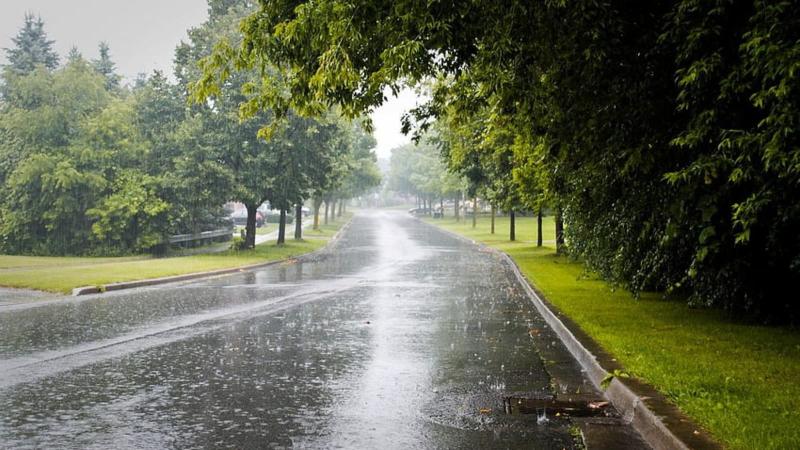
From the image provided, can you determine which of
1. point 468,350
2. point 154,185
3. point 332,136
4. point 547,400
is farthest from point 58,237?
point 547,400

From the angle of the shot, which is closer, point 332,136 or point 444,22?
point 444,22

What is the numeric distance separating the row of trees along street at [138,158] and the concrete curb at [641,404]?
23.3 metres

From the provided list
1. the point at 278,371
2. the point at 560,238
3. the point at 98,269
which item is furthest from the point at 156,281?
the point at 560,238

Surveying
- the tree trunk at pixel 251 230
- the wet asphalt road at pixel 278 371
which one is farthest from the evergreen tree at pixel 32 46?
the wet asphalt road at pixel 278 371

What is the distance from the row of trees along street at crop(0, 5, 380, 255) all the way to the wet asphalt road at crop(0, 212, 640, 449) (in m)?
15.6

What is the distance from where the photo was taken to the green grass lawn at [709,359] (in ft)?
18.4

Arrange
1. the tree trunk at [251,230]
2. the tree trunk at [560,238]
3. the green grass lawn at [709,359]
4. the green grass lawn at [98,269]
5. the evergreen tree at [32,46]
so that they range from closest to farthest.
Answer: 1. the green grass lawn at [709,359]
2. the green grass lawn at [98,269]
3. the tree trunk at [560,238]
4. the tree trunk at [251,230]
5. the evergreen tree at [32,46]

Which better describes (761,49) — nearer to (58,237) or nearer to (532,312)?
(532,312)

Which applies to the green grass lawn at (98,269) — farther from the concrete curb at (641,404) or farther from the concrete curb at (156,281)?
the concrete curb at (641,404)

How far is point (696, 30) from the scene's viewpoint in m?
7.30

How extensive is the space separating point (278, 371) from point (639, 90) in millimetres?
5888

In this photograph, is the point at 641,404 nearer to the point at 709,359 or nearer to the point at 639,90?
the point at 709,359

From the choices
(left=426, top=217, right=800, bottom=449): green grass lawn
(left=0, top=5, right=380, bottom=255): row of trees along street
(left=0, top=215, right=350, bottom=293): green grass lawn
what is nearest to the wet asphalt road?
(left=426, top=217, right=800, bottom=449): green grass lawn

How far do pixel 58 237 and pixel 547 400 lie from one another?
31113 mm
